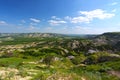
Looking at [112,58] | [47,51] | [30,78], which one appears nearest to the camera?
[30,78]

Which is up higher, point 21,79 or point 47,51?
point 21,79

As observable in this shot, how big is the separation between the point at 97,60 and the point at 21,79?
128 metres

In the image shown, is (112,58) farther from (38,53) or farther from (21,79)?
(21,79)

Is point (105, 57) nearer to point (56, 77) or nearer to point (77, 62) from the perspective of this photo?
point (77, 62)

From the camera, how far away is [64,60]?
14412 centimetres

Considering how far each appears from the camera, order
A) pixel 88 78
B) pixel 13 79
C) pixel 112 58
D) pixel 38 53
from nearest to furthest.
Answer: pixel 13 79, pixel 88 78, pixel 112 58, pixel 38 53

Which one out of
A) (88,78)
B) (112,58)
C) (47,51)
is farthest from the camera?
(47,51)

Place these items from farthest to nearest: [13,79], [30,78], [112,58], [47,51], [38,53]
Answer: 1. [47,51]
2. [38,53]
3. [112,58]
4. [30,78]
5. [13,79]

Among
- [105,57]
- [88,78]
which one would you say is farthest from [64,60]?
[88,78]

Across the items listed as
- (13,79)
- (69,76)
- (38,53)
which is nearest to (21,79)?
(13,79)

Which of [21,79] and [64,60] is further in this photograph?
[64,60]

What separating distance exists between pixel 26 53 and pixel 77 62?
6683cm

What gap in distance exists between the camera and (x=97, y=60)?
474 ft

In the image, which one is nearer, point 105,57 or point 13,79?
point 13,79
